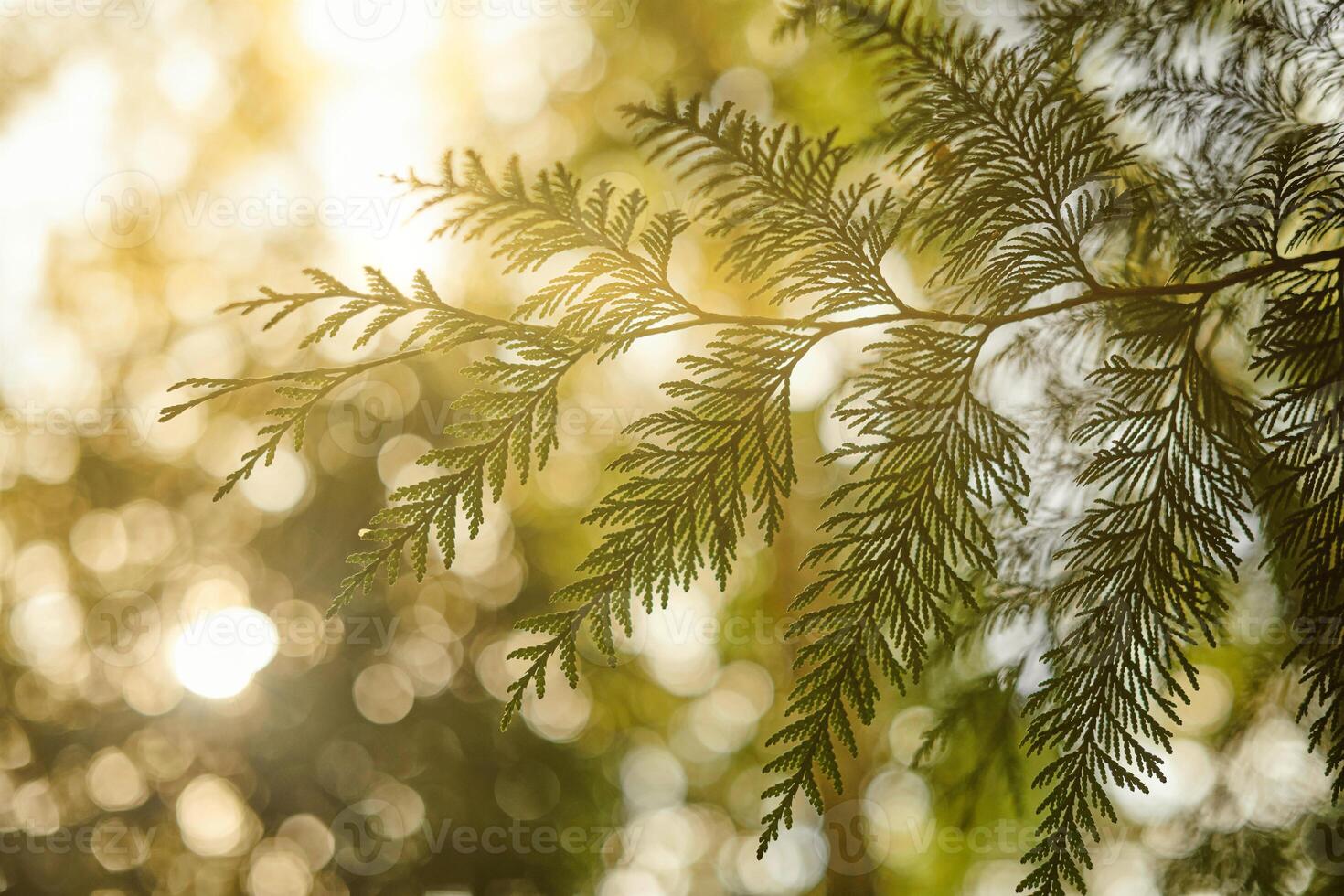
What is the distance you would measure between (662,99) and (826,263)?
0.48 meters

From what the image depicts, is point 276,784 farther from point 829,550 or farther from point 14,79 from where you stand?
point 829,550

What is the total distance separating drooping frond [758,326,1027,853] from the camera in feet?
4.64

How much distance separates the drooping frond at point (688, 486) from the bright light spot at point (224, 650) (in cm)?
691

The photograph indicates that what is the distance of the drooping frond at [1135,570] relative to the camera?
1.38m

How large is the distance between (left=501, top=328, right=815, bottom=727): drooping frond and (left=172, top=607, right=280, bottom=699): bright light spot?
6.91 meters

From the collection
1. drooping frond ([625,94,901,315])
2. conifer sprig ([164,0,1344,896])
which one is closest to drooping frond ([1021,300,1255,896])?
conifer sprig ([164,0,1344,896])

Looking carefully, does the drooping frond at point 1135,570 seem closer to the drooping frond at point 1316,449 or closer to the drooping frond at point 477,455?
the drooping frond at point 1316,449

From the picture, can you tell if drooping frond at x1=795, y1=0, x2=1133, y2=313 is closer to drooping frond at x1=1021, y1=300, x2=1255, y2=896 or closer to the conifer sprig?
the conifer sprig

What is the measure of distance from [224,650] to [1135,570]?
868cm

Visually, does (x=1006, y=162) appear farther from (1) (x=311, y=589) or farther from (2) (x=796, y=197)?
(1) (x=311, y=589)

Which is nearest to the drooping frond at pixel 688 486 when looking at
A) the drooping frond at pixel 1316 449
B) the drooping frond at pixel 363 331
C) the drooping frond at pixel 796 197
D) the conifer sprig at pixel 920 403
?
the conifer sprig at pixel 920 403

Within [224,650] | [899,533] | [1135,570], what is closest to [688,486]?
[899,533]

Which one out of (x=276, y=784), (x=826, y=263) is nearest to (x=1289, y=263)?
(x=826, y=263)

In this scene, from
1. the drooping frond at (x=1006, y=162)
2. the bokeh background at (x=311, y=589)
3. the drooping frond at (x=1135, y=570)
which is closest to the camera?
the drooping frond at (x=1135, y=570)
